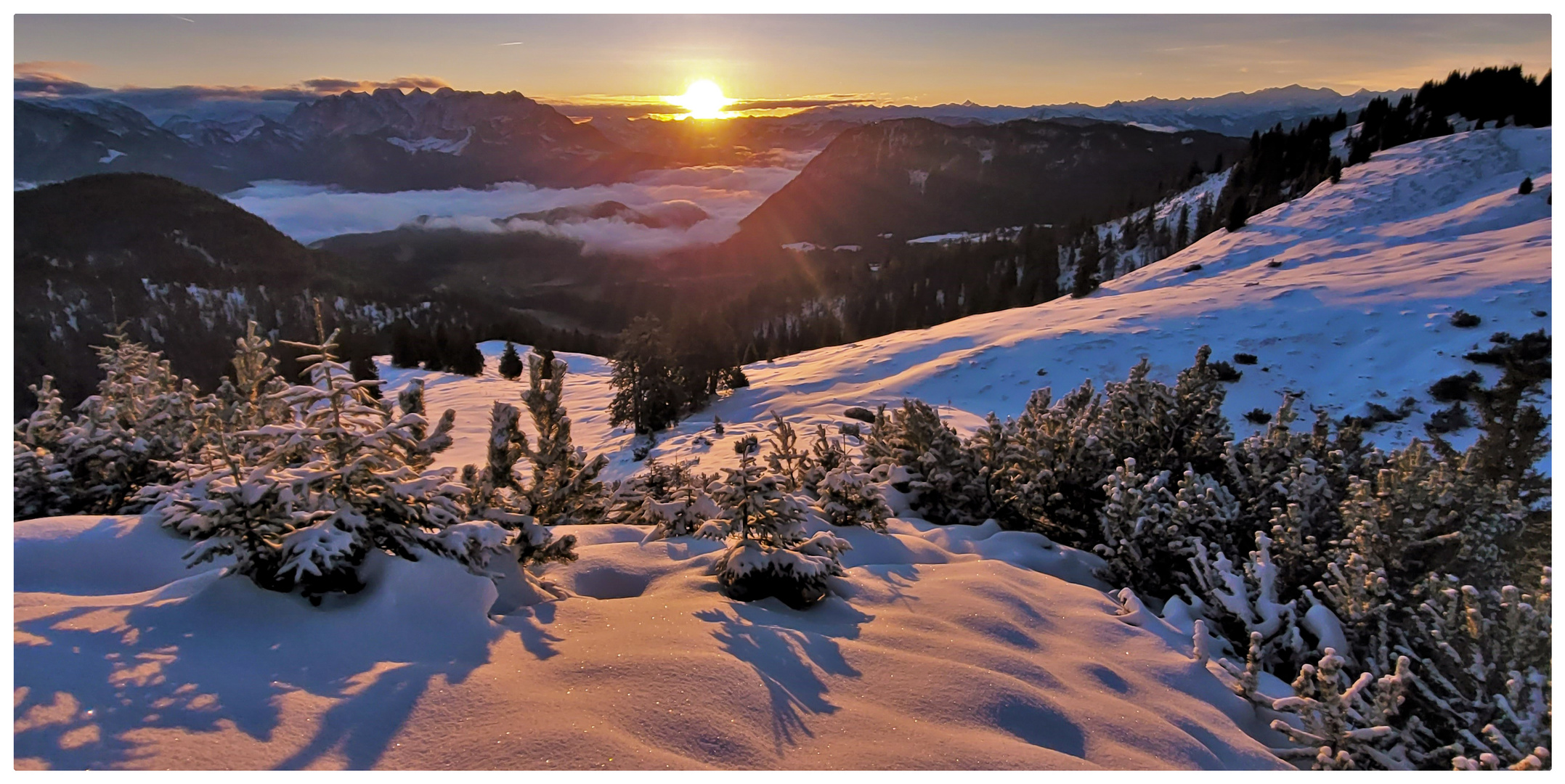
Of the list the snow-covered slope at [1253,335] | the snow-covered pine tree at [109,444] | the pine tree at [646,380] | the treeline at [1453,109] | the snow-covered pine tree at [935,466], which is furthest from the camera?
the treeline at [1453,109]

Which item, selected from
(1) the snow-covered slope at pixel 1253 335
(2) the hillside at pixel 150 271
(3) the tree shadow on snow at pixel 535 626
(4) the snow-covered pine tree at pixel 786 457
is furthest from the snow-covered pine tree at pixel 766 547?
(2) the hillside at pixel 150 271

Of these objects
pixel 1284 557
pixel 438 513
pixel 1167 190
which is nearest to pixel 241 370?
pixel 438 513

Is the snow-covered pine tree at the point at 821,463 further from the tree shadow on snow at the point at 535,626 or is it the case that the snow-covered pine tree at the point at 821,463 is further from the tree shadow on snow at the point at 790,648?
the tree shadow on snow at the point at 535,626

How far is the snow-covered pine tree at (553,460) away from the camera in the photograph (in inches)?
233

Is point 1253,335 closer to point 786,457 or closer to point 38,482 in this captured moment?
point 786,457

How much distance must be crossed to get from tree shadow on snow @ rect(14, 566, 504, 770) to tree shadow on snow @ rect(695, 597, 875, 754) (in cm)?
129

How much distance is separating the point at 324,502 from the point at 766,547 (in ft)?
8.65

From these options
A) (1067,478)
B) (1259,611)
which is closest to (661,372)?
(1067,478)

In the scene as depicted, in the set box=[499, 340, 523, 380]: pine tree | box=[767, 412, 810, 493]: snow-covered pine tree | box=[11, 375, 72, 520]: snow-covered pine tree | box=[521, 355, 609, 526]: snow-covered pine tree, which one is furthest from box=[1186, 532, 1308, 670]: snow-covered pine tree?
box=[499, 340, 523, 380]: pine tree

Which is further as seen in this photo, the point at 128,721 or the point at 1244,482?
the point at 1244,482

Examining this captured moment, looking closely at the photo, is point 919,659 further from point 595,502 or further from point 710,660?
point 595,502

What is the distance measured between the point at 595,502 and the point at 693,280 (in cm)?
18022

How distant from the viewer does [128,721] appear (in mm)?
2678

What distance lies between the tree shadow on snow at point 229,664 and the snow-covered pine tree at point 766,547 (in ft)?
5.31
